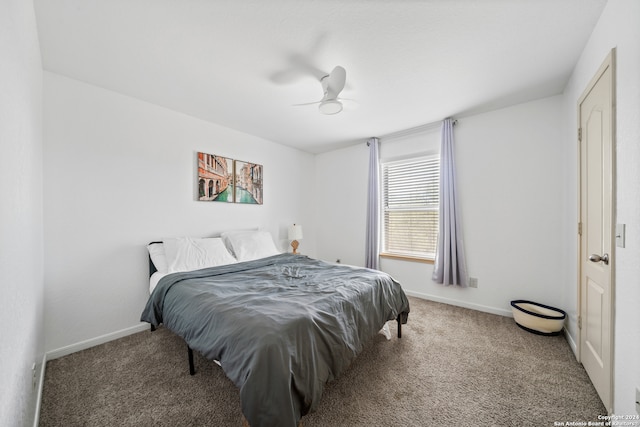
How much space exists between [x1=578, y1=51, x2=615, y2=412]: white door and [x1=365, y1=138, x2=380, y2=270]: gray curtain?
2.27 meters

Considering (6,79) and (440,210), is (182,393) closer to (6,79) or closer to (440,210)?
(6,79)

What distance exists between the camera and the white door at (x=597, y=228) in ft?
4.61

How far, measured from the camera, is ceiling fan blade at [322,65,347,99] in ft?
6.35

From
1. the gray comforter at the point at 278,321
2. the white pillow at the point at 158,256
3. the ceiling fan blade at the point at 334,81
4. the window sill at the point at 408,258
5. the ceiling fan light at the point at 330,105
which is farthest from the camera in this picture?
the window sill at the point at 408,258

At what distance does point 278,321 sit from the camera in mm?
1317

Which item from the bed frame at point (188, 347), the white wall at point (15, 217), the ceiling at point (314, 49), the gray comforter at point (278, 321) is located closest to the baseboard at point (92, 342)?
the bed frame at point (188, 347)

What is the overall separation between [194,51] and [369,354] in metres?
2.88

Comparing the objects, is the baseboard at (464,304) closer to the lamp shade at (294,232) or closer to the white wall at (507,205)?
the white wall at (507,205)

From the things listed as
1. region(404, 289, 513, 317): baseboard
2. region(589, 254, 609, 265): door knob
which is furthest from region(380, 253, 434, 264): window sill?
region(589, 254, 609, 265): door knob

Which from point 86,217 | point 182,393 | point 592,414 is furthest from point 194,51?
point 592,414

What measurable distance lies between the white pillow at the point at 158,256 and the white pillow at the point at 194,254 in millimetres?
69

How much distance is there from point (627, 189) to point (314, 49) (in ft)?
6.83

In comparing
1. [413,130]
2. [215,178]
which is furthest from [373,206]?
[215,178]

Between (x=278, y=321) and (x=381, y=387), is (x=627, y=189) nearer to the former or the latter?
(x=381, y=387)
